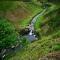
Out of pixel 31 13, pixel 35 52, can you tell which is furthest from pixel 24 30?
pixel 35 52

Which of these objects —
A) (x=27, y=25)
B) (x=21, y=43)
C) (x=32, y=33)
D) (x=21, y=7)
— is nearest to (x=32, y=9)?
(x=21, y=7)

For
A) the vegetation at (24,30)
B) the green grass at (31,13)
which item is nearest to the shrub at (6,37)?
the vegetation at (24,30)

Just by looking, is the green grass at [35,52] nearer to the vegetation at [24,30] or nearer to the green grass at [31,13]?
the vegetation at [24,30]

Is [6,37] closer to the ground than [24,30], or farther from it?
closer to the ground

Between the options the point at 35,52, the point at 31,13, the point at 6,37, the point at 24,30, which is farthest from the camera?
the point at 31,13

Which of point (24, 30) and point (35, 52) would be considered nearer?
point (35, 52)

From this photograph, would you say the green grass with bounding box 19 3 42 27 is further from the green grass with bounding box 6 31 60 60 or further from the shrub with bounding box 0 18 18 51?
the green grass with bounding box 6 31 60 60

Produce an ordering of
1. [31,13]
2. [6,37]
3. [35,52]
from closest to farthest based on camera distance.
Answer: [35,52] < [6,37] < [31,13]

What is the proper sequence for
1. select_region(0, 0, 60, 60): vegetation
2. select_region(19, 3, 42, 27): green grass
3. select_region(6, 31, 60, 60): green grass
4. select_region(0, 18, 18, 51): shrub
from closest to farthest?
select_region(6, 31, 60, 60): green grass → select_region(0, 0, 60, 60): vegetation → select_region(0, 18, 18, 51): shrub → select_region(19, 3, 42, 27): green grass

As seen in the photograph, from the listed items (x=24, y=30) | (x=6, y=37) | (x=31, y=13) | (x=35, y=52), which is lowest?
(x=35, y=52)

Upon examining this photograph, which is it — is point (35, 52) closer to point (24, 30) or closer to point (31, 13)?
point (24, 30)

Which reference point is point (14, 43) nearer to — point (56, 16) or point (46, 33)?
point (46, 33)

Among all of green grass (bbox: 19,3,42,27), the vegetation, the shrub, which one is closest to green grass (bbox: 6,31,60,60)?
the vegetation

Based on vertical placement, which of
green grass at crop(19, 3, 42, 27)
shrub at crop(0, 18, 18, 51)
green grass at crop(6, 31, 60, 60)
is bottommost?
green grass at crop(6, 31, 60, 60)
